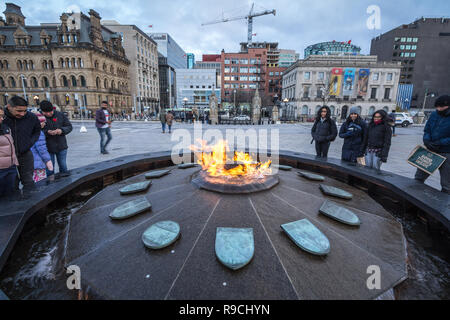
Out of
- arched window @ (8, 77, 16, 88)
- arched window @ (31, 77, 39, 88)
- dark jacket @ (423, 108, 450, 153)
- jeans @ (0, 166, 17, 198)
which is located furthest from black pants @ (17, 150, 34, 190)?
arched window @ (8, 77, 16, 88)

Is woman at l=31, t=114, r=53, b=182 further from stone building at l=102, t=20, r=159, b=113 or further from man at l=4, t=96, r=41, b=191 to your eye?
stone building at l=102, t=20, r=159, b=113

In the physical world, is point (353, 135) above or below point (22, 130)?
below

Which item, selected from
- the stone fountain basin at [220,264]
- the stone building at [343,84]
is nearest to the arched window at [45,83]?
the stone fountain basin at [220,264]

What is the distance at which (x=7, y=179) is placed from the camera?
2.81m

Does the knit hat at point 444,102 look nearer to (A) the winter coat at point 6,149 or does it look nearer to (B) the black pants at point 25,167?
(A) the winter coat at point 6,149

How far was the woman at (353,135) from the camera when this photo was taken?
178 inches

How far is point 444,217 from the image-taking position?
81.0 inches

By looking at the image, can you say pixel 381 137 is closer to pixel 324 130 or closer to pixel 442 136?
pixel 442 136

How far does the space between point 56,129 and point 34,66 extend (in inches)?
1888

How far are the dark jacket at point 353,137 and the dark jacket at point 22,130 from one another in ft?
19.2

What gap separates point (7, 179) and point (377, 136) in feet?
20.8

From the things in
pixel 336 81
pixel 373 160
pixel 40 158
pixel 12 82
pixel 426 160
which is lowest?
pixel 373 160

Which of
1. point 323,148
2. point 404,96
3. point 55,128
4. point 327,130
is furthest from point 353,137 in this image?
point 404,96
